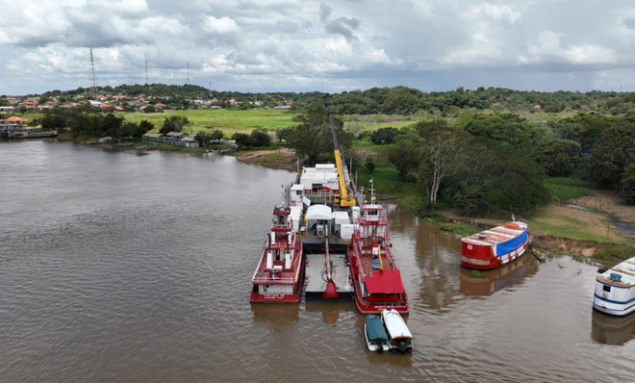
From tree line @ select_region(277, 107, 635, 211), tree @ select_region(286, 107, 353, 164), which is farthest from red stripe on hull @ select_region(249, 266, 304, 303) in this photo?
tree @ select_region(286, 107, 353, 164)

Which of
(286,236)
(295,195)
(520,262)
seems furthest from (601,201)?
(286,236)

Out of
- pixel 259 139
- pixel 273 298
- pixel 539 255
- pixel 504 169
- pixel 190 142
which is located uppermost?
pixel 259 139

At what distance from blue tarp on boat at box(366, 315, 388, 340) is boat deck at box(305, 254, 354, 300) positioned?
3.72 meters

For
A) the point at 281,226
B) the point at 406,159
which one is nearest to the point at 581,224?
the point at 406,159

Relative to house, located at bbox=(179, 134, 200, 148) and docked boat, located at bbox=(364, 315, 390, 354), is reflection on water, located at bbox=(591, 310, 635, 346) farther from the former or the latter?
house, located at bbox=(179, 134, 200, 148)

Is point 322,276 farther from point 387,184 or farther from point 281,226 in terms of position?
point 387,184

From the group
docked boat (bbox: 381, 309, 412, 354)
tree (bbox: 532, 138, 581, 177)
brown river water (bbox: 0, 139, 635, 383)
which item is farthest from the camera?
tree (bbox: 532, 138, 581, 177)

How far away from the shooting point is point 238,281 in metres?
30.1

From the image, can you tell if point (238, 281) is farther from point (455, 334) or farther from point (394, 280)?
point (455, 334)

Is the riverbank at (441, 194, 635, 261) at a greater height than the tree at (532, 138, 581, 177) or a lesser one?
lesser

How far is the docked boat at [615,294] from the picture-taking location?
25.7 meters

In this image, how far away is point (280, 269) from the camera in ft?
90.0

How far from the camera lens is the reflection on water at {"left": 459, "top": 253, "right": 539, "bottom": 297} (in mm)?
30297

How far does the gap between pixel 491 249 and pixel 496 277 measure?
1988 mm
